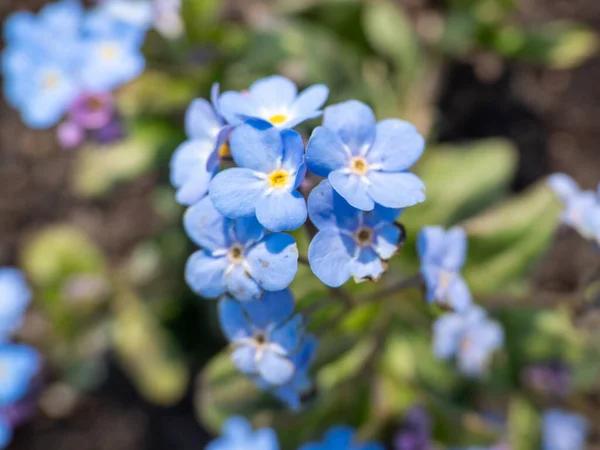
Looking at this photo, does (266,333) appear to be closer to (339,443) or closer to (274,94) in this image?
(274,94)

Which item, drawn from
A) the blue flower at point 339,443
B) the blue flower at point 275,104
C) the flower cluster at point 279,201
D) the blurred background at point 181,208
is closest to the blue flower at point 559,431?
the blurred background at point 181,208

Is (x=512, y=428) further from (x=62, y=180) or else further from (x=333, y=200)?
(x=62, y=180)

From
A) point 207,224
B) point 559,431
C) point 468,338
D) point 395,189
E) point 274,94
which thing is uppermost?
point 274,94

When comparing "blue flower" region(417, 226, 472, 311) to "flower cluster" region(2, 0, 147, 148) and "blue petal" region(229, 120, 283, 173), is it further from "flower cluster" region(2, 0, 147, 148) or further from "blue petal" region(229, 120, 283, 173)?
"flower cluster" region(2, 0, 147, 148)

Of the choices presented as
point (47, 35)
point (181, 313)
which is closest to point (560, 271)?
point (181, 313)

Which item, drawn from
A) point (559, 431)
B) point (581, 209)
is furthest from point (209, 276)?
point (559, 431)

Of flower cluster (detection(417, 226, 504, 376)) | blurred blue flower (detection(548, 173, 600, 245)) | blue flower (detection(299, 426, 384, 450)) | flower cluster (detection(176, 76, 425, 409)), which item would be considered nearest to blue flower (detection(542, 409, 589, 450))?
flower cluster (detection(417, 226, 504, 376))
